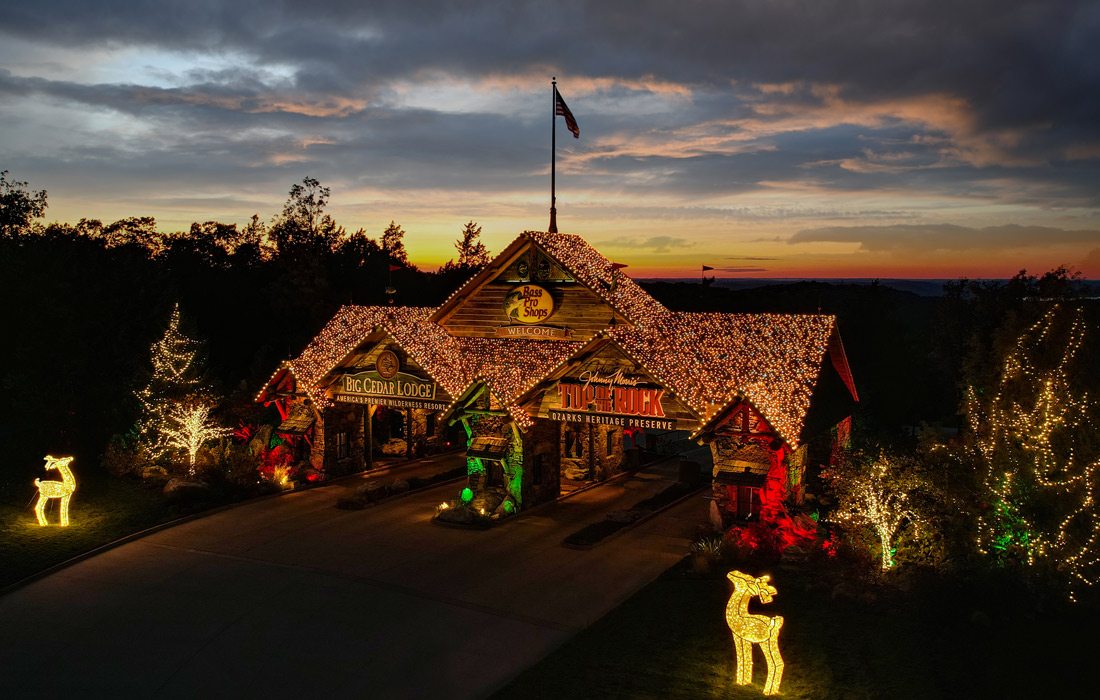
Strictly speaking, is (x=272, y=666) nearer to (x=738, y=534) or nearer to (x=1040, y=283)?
(x=738, y=534)

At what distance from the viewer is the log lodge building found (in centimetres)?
2267

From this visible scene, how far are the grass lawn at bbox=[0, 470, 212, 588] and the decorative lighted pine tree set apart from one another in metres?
1.91

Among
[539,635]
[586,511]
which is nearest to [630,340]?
[586,511]

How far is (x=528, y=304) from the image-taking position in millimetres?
28328

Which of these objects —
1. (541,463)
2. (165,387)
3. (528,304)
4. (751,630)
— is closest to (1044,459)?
(751,630)

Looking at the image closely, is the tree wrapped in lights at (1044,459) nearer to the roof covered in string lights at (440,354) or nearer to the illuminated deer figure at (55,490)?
the roof covered in string lights at (440,354)

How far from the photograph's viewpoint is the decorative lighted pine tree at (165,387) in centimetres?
2938

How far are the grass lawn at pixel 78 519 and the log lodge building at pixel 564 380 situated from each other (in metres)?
5.88

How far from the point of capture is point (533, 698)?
13.8 m

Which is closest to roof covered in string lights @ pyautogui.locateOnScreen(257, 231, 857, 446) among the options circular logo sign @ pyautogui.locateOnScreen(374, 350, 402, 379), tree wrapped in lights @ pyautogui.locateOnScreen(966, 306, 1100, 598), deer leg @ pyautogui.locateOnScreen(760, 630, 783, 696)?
circular logo sign @ pyautogui.locateOnScreen(374, 350, 402, 379)

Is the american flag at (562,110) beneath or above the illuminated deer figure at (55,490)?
above

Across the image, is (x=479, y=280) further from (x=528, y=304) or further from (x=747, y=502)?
(x=747, y=502)

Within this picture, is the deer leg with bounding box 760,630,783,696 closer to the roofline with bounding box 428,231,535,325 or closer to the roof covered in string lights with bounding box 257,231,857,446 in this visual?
the roof covered in string lights with bounding box 257,231,857,446

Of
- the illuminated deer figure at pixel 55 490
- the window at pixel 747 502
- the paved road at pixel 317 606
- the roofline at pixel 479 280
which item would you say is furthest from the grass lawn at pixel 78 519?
the window at pixel 747 502
